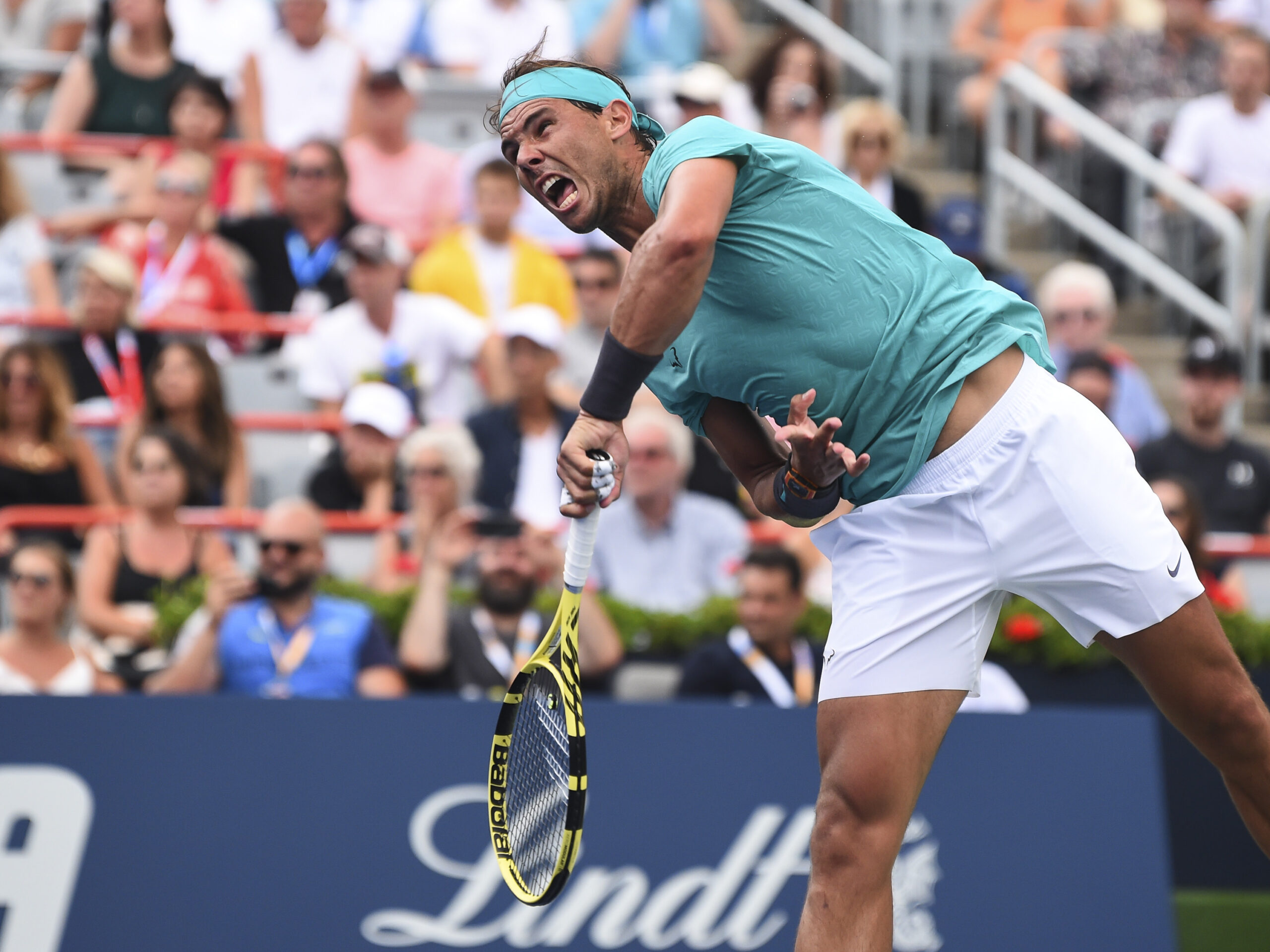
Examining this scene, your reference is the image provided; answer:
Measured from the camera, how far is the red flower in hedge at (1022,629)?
652 centimetres

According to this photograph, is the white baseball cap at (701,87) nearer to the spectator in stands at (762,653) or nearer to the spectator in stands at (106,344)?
the spectator in stands at (106,344)

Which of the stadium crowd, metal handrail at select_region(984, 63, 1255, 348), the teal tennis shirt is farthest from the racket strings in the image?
metal handrail at select_region(984, 63, 1255, 348)

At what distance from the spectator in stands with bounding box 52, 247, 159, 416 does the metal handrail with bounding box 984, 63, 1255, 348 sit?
16.5 feet

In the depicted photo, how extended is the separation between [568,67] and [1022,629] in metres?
3.75

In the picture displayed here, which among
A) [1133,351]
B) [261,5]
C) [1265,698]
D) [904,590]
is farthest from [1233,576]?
[261,5]

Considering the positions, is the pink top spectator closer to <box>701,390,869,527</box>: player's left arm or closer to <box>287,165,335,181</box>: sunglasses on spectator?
<box>287,165,335,181</box>: sunglasses on spectator

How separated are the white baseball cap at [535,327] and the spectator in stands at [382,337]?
41 cm

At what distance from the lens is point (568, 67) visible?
3.40 metres

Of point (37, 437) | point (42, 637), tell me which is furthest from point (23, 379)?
point (42, 637)

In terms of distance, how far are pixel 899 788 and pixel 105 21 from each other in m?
8.74

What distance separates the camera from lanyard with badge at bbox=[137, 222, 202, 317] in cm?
884

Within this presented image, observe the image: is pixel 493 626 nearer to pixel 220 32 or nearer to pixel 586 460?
pixel 586 460

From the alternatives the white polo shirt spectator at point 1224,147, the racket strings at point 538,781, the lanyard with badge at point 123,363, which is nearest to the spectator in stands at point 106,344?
the lanyard with badge at point 123,363

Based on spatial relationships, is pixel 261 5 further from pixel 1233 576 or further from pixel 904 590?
pixel 904 590
